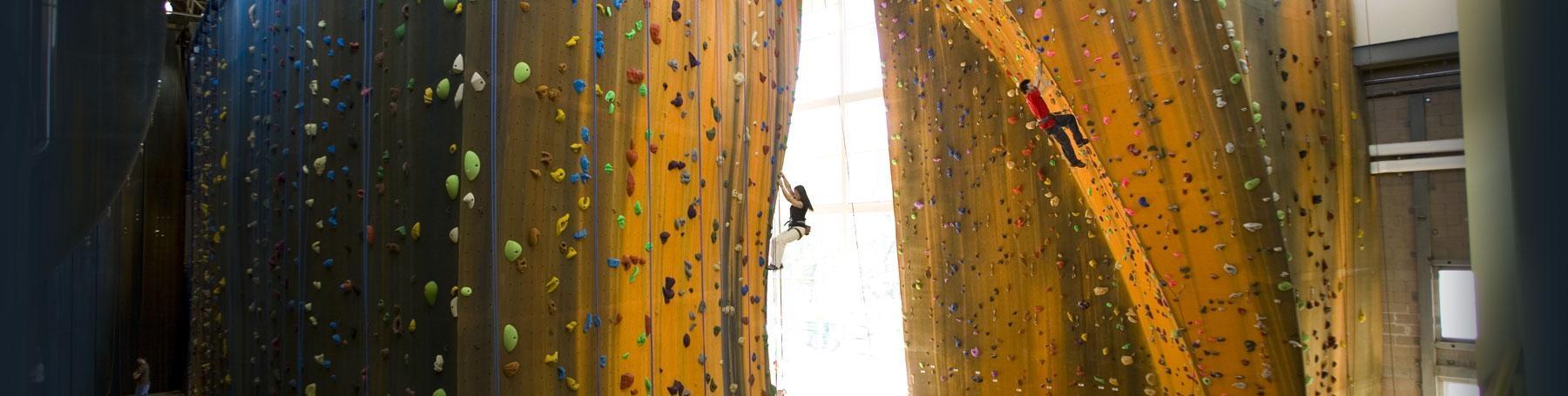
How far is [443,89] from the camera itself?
6.00 feet

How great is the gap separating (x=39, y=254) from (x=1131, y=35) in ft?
9.99

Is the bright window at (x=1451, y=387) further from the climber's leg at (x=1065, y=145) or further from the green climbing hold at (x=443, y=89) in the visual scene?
the green climbing hold at (x=443, y=89)

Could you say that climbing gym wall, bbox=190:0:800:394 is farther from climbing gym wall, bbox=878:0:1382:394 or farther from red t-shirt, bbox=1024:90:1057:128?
red t-shirt, bbox=1024:90:1057:128

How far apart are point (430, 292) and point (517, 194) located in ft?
0.93

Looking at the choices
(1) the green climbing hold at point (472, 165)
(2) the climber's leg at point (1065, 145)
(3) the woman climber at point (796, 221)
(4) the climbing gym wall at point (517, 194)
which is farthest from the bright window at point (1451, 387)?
(1) the green climbing hold at point (472, 165)

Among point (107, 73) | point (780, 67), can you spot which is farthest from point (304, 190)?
point (107, 73)

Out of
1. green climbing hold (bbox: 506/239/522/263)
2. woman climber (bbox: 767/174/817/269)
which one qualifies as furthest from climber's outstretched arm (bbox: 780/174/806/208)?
green climbing hold (bbox: 506/239/522/263)

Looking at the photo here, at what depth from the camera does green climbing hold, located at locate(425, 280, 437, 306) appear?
182 centimetres

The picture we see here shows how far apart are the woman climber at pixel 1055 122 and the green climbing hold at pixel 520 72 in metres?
2.24

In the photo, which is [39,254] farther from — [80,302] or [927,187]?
[927,187]

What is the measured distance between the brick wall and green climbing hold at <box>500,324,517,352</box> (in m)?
3.25

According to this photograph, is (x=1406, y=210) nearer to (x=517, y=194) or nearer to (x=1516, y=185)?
(x=517, y=194)

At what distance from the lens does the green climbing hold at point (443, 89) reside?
1.82 m

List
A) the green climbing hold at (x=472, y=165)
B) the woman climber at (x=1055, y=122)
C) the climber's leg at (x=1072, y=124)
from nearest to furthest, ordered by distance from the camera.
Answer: the green climbing hold at (x=472, y=165) < the climber's leg at (x=1072, y=124) < the woman climber at (x=1055, y=122)
